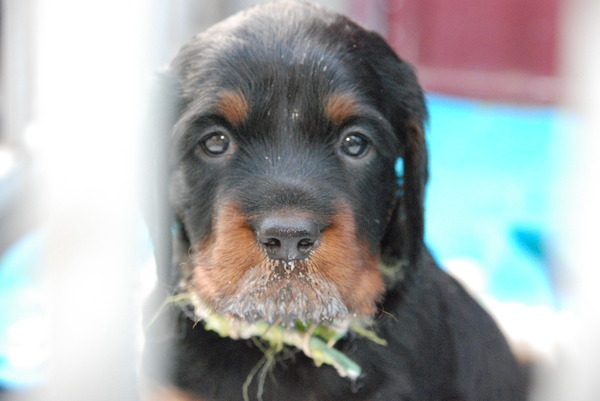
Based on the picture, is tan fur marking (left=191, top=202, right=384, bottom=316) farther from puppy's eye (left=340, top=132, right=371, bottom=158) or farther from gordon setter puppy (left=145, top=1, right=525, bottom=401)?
puppy's eye (left=340, top=132, right=371, bottom=158)

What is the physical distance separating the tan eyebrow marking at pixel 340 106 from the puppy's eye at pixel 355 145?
82 mm

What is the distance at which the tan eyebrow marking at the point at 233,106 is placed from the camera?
201 cm

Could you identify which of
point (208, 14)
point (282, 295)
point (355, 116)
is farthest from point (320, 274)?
point (208, 14)

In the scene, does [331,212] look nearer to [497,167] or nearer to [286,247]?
[286,247]

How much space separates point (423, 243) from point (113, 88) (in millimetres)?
1339

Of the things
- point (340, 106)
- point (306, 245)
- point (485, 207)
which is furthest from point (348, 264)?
point (485, 207)

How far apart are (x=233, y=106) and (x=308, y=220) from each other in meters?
0.43

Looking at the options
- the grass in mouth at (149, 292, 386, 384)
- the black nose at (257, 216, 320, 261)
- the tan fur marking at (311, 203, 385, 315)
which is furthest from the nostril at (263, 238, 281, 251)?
the grass in mouth at (149, 292, 386, 384)

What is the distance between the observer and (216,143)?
2121mm

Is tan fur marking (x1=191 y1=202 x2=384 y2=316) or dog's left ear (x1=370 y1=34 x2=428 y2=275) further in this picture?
dog's left ear (x1=370 y1=34 x2=428 y2=275)

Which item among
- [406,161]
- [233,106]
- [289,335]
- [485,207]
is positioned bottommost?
[485,207]

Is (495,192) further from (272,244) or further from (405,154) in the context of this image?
(272,244)

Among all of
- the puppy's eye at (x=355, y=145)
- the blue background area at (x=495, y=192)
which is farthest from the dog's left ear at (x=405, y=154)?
the blue background area at (x=495, y=192)

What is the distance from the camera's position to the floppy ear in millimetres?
2223
